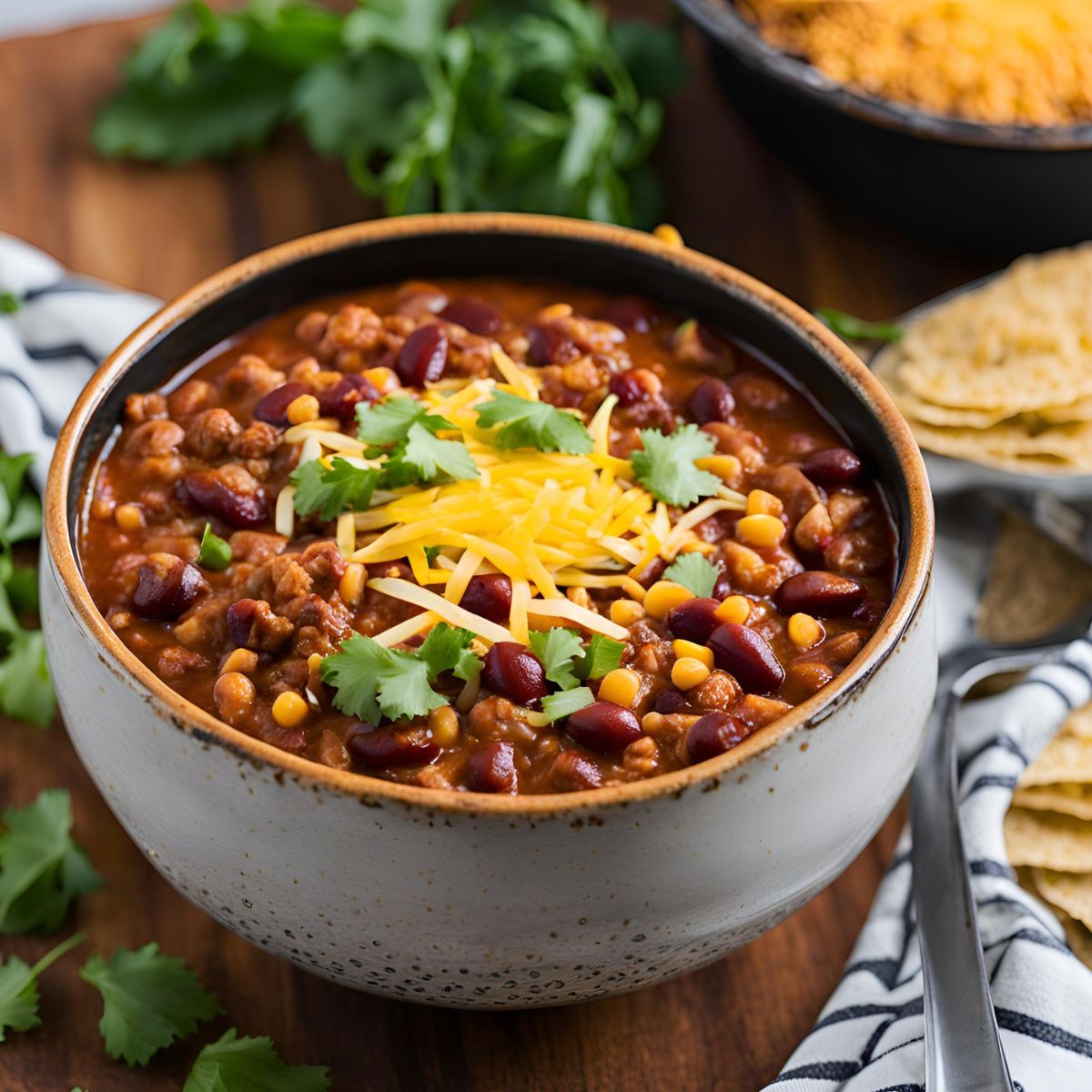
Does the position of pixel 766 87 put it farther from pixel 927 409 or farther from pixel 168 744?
pixel 168 744

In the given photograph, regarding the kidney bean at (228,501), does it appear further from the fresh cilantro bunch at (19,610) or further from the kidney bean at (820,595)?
the kidney bean at (820,595)

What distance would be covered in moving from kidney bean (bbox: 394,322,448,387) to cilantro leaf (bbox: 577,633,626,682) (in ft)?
2.78

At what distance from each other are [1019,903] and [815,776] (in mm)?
837

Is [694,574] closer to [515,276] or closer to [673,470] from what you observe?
[673,470]

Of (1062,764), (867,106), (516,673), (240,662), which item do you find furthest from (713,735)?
(867,106)

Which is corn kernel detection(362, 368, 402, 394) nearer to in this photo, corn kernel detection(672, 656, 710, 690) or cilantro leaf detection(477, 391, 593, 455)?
cilantro leaf detection(477, 391, 593, 455)

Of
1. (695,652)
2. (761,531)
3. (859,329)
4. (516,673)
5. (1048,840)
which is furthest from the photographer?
(859,329)

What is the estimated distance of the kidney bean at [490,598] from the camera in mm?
2771

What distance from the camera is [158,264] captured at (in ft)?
16.0

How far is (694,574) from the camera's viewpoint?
289cm

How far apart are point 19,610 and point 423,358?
1311 millimetres

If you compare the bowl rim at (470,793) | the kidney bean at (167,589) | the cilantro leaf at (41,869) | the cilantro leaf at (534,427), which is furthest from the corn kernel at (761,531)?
the cilantro leaf at (41,869)

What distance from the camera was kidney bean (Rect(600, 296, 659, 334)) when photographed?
11.6 feet

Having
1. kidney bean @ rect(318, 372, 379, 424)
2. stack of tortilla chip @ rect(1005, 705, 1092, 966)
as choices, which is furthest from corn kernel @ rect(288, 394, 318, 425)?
stack of tortilla chip @ rect(1005, 705, 1092, 966)
